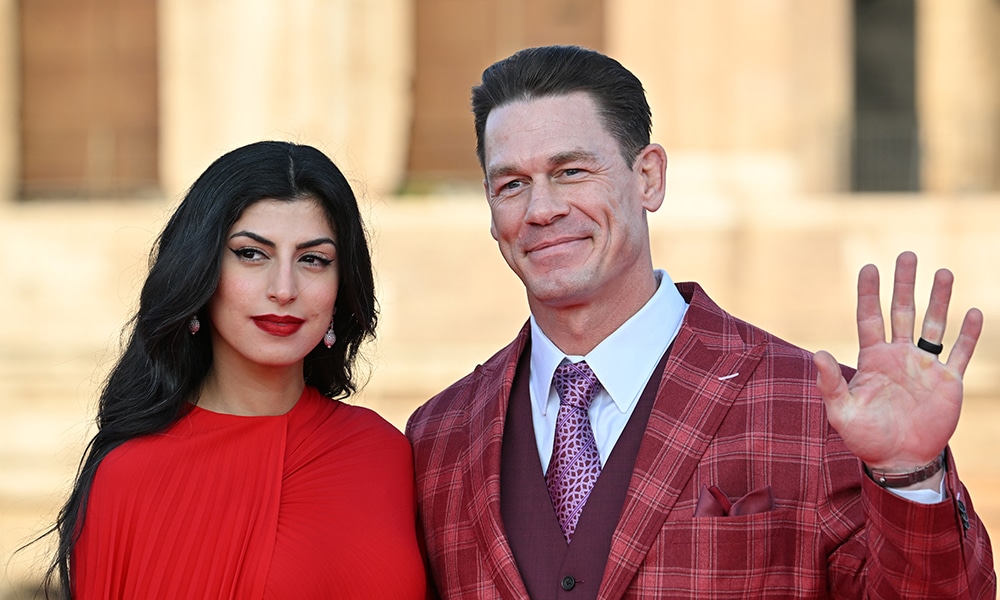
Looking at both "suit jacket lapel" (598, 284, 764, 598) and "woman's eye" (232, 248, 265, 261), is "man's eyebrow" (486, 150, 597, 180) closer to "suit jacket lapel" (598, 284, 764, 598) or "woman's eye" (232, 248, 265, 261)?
"suit jacket lapel" (598, 284, 764, 598)

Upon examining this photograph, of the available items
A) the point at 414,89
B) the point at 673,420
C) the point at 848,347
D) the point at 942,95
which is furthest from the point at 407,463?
the point at 942,95

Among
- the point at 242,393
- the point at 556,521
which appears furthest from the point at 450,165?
the point at 556,521

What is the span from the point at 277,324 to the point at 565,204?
0.72 metres

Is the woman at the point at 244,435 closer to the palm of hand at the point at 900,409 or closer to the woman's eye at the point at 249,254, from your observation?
the woman's eye at the point at 249,254

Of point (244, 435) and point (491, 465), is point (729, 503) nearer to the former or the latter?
point (491, 465)

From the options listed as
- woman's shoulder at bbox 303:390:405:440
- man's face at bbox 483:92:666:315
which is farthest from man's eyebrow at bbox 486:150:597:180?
woman's shoulder at bbox 303:390:405:440

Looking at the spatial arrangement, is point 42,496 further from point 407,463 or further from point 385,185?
point 407,463

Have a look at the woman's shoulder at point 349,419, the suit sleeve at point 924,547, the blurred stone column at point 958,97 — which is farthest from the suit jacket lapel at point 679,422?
the blurred stone column at point 958,97

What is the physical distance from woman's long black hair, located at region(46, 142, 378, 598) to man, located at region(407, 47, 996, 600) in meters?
0.39

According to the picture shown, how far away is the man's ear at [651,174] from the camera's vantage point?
10.3 ft

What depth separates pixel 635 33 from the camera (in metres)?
11.6

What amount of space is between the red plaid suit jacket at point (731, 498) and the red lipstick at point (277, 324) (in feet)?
1.76

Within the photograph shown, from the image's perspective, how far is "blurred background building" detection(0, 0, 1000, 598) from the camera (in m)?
11.0

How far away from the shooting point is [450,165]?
12758mm
